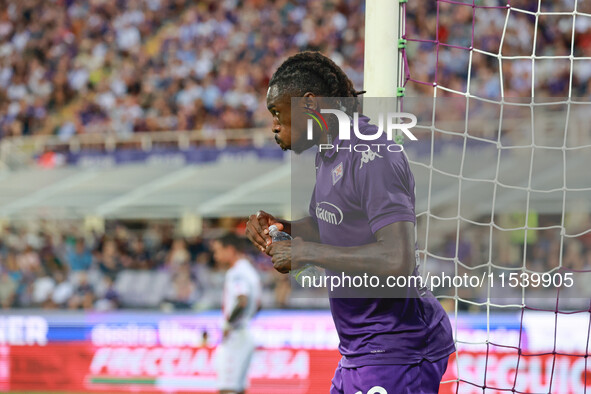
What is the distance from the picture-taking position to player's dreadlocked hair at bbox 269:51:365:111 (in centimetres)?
301

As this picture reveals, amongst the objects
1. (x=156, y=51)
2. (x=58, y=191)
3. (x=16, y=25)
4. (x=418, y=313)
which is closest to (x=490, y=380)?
(x=418, y=313)

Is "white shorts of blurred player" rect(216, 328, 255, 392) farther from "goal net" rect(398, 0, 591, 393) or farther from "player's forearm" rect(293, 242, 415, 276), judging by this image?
"player's forearm" rect(293, 242, 415, 276)

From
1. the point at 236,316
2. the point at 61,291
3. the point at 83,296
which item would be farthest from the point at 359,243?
the point at 61,291

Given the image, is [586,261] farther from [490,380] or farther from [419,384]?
[419,384]

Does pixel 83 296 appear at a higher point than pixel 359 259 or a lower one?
lower

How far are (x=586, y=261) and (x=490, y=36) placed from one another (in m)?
5.90

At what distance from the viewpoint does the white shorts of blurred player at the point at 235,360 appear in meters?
8.20

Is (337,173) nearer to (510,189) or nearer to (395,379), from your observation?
(395,379)

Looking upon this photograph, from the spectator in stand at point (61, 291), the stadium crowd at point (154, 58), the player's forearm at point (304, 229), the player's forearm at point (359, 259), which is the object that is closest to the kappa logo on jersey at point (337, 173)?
the player's forearm at point (359, 259)

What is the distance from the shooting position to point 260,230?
10.4ft

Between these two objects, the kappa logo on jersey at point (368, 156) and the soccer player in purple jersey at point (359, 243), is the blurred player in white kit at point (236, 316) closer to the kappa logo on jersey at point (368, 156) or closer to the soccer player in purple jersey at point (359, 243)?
the soccer player in purple jersey at point (359, 243)

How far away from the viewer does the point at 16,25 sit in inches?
837

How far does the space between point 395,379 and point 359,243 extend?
481 mm

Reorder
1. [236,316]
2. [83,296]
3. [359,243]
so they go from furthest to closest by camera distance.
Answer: [83,296] < [236,316] < [359,243]
